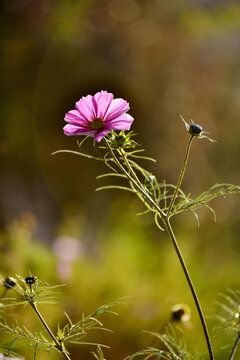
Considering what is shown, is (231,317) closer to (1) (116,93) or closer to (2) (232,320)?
(2) (232,320)

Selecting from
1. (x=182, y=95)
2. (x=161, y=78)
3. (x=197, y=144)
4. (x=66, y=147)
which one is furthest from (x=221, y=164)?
(x=66, y=147)

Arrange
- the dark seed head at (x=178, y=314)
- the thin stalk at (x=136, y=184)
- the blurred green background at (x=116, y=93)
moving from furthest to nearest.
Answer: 1. the blurred green background at (x=116, y=93)
2. the dark seed head at (x=178, y=314)
3. the thin stalk at (x=136, y=184)

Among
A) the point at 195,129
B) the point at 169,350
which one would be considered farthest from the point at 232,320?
the point at 195,129

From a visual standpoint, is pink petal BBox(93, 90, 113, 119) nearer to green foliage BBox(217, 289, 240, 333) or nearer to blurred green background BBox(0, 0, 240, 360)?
green foliage BBox(217, 289, 240, 333)

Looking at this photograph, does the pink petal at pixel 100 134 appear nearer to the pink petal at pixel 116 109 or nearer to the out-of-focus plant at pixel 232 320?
the pink petal at pixel 116 109

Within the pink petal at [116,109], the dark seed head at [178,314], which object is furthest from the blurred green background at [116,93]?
the pink petal at [116,109]

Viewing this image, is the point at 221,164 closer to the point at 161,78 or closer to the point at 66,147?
the point at 161,78

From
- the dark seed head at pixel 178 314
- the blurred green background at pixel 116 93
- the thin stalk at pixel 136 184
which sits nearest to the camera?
the thin stalk at pixel 136 184

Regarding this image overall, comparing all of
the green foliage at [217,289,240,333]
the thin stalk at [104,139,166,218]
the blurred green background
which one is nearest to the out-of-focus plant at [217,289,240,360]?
the green foliage at [217,289,240,333]

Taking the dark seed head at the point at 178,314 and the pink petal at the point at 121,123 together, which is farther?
the dark seed head at the point at 178,314
